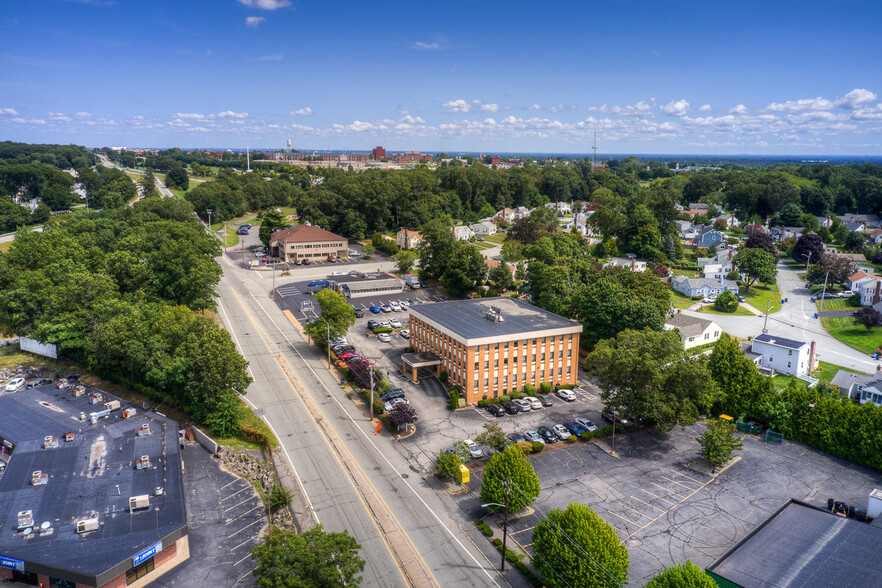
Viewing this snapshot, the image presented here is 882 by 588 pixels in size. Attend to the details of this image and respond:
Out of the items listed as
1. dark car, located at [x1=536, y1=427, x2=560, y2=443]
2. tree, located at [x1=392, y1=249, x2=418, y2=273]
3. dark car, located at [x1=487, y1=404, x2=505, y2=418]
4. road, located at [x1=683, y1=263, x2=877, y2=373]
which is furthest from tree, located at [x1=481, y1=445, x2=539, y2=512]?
tree, located at [x1=392, y1=249, x2=418, y2=273]

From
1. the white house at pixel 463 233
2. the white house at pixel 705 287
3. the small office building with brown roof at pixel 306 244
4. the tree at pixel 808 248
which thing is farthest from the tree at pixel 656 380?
the white house at pixel 463 233

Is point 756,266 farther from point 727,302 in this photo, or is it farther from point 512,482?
point 512,482

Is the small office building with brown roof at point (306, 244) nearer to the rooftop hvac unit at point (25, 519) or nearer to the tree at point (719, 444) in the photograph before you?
the rooftop hvac unit at point (25, 519)

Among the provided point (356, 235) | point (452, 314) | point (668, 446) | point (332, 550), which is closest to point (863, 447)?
point (668, 446)

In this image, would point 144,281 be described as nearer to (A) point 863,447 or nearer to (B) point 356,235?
(B) point 356,235

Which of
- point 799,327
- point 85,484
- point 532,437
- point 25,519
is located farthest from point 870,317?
point 25,519

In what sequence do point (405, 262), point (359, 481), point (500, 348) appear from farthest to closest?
point (405, 262)
point (500, 348)
point (359, 481)

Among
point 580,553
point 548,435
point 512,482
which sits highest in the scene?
point 580,553

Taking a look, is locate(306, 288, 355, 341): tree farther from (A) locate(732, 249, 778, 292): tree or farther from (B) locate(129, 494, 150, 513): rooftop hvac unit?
(A) locate(732, 249, 778, 292): tree
